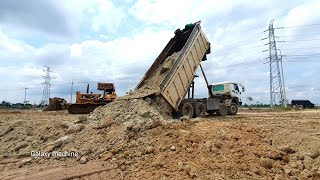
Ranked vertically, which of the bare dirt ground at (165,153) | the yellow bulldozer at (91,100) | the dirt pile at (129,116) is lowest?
the bare dirt ground at (165,153)

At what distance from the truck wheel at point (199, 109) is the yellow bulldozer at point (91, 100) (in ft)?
26.6

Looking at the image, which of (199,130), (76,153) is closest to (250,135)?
(199,130)

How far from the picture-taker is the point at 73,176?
6.00 m

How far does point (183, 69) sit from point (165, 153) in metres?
7.65

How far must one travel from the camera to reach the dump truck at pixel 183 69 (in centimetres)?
1309

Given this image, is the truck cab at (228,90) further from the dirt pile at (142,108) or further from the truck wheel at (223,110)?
the dirt pile at (142,108)

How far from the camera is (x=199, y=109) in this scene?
1684cm

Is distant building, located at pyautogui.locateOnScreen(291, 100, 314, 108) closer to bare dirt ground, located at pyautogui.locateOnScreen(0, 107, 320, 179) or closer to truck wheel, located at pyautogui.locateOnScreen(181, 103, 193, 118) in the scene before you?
truck wheel, located at pyautogui.locateOnScreen(181, 103, 193, 118)

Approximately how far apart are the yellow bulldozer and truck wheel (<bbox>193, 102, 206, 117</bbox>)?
8.12 metres

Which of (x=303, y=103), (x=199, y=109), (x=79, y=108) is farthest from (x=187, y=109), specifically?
(x=303, y=103)

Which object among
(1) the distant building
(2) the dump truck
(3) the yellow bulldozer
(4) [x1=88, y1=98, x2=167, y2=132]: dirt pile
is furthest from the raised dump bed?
(1) the distant building

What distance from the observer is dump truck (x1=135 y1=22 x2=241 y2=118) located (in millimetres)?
13094

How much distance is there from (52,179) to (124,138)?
2.10 meters

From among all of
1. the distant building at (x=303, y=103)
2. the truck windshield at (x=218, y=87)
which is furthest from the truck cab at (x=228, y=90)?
the distant building at (x=303, y=103)
